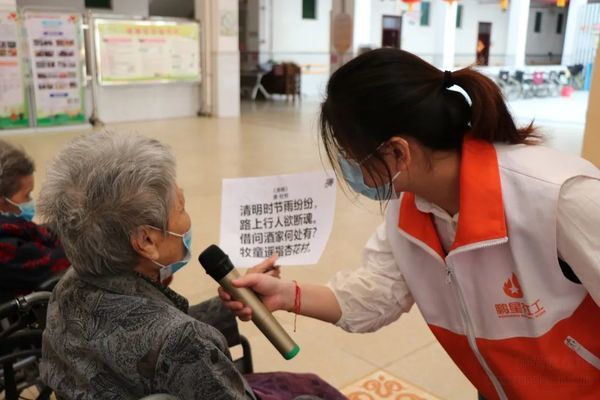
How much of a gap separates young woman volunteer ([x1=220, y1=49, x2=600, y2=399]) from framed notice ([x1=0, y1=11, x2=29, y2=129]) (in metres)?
7.83

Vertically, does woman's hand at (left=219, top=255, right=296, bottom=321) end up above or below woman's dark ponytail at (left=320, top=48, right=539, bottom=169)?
below

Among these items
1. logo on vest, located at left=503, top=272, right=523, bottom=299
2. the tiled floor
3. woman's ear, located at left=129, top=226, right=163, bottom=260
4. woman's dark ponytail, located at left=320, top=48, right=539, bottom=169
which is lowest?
the tiled floor

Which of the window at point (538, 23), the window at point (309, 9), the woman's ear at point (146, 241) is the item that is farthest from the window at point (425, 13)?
the woman's ear at point (146, 241)

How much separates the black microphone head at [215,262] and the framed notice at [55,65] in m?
8.02

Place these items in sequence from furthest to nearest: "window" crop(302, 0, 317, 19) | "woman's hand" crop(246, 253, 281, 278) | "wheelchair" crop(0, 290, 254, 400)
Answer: "window" crop(302, 0, 317, 19), "wheelchair" crop(0, 290, 254, 400), "woman's hand" crop(246, 253, 281, 278)

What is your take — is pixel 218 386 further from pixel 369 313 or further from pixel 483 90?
pixel 483 90

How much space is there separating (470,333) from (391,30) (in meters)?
17.0

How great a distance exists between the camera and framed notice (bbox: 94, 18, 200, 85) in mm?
9133

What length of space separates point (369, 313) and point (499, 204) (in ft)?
1.65

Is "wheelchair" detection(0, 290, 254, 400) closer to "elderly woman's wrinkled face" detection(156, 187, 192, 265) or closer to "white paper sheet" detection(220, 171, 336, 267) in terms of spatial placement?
"white paper sheet" detection(220, 171, 336, 267)

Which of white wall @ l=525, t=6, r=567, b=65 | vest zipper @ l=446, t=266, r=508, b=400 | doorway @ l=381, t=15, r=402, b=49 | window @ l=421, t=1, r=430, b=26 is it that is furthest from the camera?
window @ l=421, t=1, r=430, b=26

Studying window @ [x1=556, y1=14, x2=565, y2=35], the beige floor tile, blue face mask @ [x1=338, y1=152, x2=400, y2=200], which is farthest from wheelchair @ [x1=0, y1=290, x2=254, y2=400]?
window @ [x1=556, y1=14, x2=565, y2=35]

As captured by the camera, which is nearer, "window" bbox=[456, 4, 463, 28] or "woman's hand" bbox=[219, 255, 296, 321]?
"woman's hand" bbox=[219, 255, 296, 321]

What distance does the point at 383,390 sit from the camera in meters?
2.36
